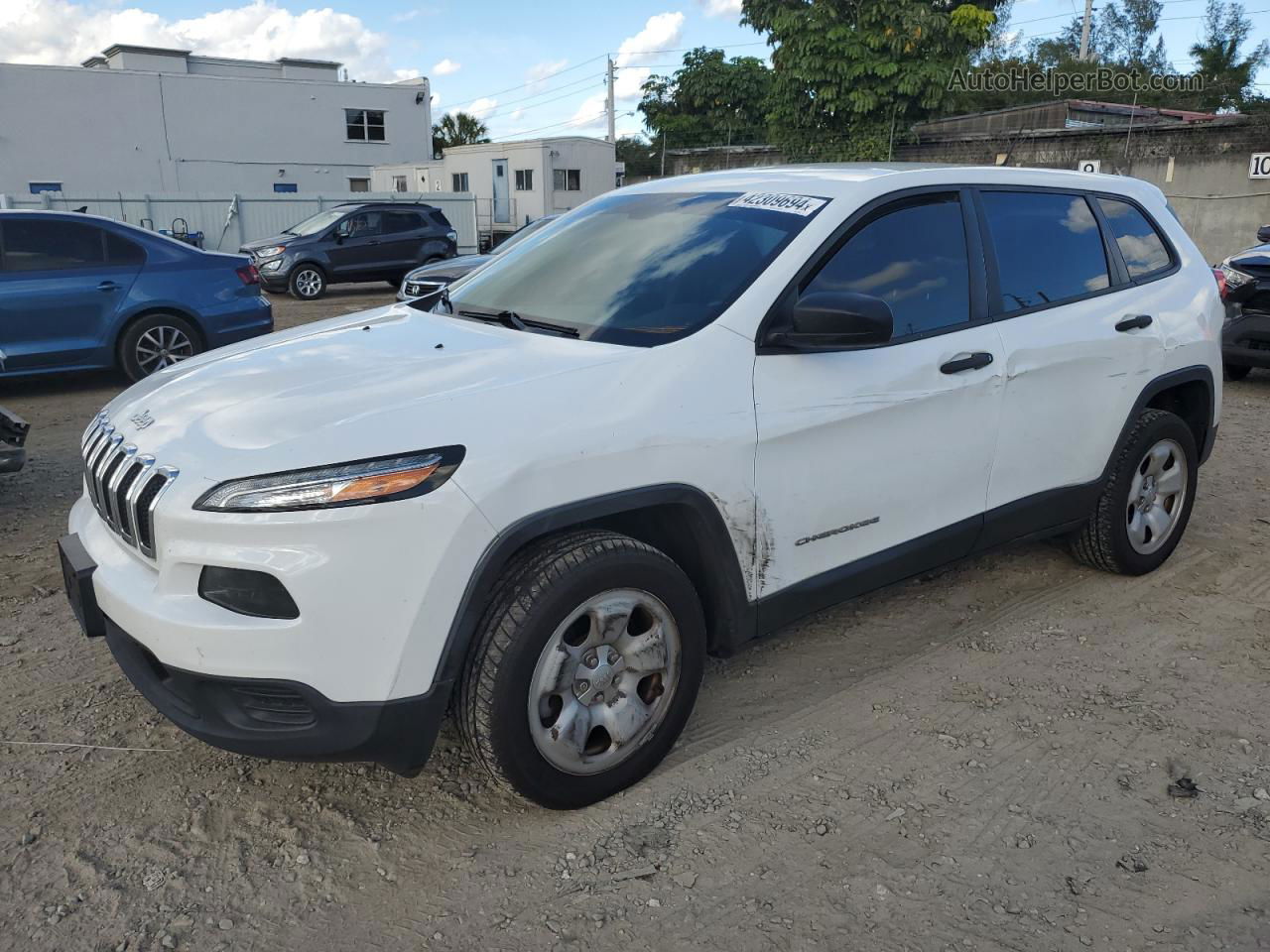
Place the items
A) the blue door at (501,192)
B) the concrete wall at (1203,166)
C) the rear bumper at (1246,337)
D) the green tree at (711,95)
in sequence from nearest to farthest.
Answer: the rear bumper at (1246,337) < the concrete wall at (1203,166) < the blue door at (501,192) < the green tree at (711,95)

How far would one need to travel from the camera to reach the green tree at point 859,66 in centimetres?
2439

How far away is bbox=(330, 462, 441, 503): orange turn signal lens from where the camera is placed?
2.36 m

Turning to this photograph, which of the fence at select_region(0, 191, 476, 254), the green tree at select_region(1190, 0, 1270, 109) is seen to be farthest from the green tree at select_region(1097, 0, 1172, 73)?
the fence at select_region(0, 191, 476, 254)

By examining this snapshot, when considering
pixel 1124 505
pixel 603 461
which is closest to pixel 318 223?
pixel 1124 505

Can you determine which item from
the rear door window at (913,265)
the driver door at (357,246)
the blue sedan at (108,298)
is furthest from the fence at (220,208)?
the rear door window at (913,265)

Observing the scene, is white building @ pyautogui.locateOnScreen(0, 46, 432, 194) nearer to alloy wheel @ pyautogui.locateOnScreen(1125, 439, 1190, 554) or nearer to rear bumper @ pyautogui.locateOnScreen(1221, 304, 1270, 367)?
rear bumper @ pyautogui.locateOnScreen(1221, 304, 1270, 367)

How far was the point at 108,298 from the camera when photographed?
8516 millimetres

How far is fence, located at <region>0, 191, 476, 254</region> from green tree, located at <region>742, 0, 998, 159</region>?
9.09 metres

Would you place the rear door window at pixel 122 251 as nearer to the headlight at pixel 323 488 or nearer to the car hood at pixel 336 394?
the car hood at pixel 336 394

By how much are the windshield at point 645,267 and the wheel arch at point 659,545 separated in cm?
49

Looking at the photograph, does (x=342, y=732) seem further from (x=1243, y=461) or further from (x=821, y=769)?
(x=1243, y=461)

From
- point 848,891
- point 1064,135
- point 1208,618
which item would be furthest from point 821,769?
point 1064,135

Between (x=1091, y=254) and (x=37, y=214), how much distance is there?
7.91 metres

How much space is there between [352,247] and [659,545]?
53.6 ft
